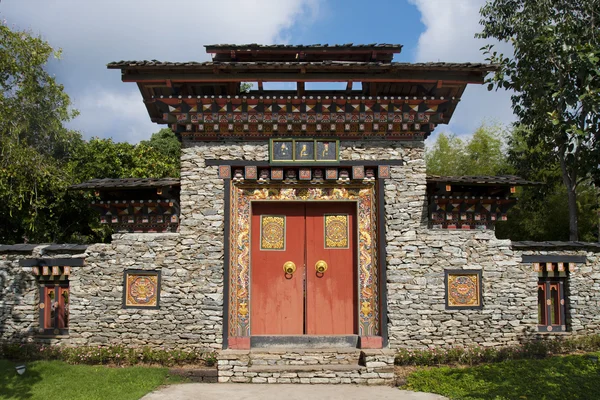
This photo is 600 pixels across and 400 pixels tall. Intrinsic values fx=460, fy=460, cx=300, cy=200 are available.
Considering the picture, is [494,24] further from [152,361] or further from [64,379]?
[64,379]

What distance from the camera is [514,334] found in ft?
28.2

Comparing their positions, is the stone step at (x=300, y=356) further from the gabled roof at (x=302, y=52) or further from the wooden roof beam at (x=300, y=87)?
the gabled roof at (x=302, y=52)

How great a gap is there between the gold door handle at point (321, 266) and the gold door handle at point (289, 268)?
17.2 inches

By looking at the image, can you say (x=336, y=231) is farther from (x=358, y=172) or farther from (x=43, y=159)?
(x=43, y=159)

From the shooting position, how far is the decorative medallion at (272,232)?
880 cm

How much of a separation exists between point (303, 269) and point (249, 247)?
1107 millimetres

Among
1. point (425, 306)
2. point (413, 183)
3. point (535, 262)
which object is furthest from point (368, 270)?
point (535, 262)

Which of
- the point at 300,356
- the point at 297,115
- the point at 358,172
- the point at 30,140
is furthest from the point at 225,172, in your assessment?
the point at 30,140

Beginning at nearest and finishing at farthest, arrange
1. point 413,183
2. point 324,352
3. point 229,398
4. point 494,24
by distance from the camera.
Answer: point 229,398
point 324,352
point 413,183
point 494,24

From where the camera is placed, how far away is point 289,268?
8680 mm

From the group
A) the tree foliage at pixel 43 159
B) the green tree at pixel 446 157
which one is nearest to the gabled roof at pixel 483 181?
the tree foliage at pixel 43 159

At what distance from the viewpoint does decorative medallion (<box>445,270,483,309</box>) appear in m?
8.52

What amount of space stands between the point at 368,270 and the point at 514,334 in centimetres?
298

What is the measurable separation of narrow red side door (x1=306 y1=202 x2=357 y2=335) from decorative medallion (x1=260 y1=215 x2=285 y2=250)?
19.6 inches
